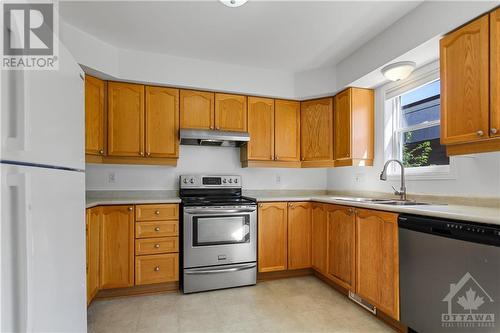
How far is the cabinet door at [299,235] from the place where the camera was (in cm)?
307

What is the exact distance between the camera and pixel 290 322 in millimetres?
2100

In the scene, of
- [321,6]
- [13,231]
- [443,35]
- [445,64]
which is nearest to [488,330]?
[445,64]

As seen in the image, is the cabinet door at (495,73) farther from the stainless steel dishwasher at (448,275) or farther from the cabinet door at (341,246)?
the cabinet door at (341,246)

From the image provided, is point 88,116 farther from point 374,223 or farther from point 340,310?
point 340,310

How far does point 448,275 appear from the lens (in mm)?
1578

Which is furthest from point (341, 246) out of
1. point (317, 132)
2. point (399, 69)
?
point (399, 69)

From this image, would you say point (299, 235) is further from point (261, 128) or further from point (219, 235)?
point (261, 128)

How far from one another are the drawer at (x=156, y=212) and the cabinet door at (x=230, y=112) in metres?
1.07

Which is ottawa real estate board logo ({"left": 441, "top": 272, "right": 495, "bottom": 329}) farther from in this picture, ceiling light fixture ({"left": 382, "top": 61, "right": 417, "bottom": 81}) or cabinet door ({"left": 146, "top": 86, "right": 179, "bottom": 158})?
cabinet door ({"left": 146, "top": 86, "right": 179, "bottom": 158})

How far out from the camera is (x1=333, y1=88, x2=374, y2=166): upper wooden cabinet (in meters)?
2.94

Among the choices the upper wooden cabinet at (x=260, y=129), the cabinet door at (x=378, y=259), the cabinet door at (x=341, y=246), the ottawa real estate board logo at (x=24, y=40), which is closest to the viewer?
the ottawa real estate board logo at (x=24, y=40)

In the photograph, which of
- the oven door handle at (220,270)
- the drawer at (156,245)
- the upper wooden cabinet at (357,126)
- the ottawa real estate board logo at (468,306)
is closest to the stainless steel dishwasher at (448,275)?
the ottawa real estate board logo at (468,306)

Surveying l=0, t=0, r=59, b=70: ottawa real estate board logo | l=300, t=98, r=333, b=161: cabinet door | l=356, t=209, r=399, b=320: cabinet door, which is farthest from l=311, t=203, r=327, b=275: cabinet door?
l=0, t=0, r=59, b=70: ottawa real estate board logo

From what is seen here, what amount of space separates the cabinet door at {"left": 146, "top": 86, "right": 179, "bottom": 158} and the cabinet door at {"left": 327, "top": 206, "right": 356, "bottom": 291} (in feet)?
6.06
